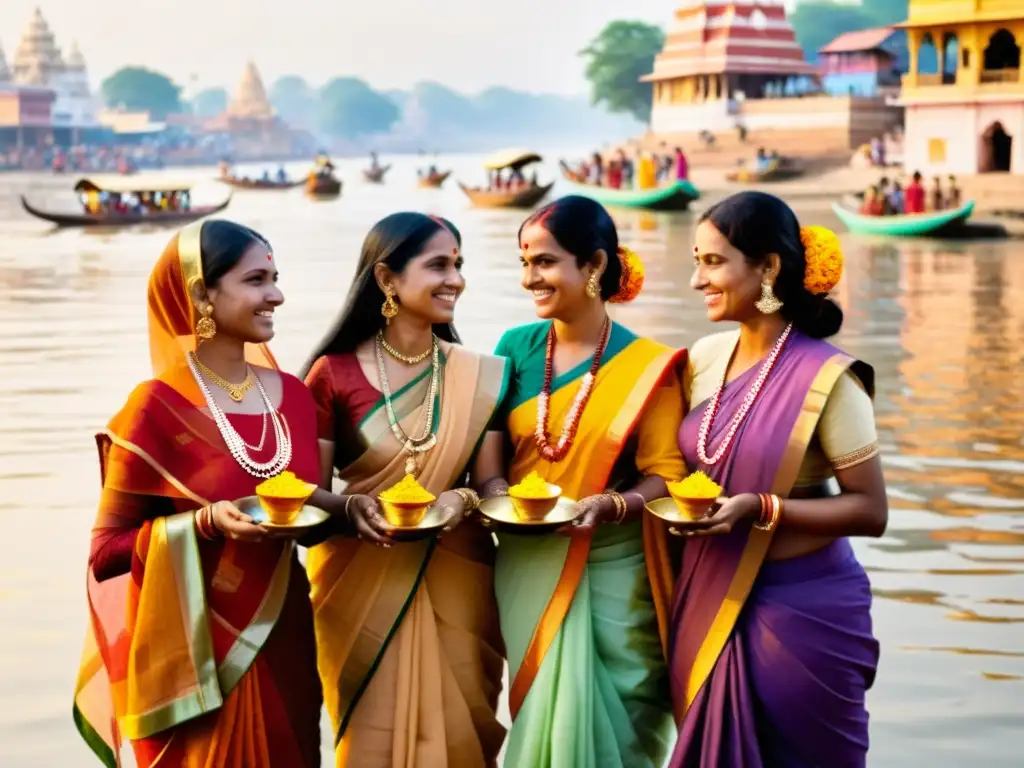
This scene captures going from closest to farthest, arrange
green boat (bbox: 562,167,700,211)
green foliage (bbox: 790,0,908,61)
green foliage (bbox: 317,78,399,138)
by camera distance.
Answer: green boat (bbox: 562,167,700,211) < green foliage (bbox: 790,0,908,61) < green foliage (bbox: 317,78,399,138)

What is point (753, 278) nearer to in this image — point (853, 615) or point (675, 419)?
point (675, 419)

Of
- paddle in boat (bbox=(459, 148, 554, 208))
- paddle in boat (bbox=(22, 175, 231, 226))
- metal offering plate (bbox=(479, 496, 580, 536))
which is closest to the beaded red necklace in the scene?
metal offering plate (bbox=(479, 496, 580, 536))

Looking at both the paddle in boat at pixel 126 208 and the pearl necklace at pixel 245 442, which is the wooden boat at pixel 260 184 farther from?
the pearl necklace at pixel 245 442

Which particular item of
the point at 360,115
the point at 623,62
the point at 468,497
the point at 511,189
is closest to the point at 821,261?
the point at 468,497

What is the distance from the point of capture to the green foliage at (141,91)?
98688 mm

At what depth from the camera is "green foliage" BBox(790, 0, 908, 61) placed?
251 feet

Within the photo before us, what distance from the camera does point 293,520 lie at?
2.49 meters

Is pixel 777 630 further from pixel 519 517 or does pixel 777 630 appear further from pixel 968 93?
pixel 968 93

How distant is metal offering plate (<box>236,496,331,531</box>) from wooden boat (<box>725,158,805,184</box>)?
3086 cm

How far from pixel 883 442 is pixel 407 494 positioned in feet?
17.0

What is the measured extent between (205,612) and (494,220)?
26813 mm

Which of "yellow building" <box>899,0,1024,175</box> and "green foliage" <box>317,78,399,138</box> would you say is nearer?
"yellow building" <box>899,0,1024,175</box>

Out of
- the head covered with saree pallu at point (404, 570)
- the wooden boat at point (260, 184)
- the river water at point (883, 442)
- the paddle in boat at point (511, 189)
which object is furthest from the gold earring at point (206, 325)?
the wooden boat at point (260, 184)

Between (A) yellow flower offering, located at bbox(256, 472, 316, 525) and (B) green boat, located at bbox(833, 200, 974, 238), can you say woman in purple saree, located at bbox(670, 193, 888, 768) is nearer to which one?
(A) yellow flower offering, located at bbox(256, 472, 316, 525)
